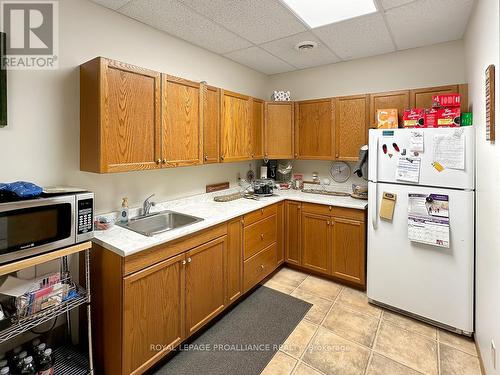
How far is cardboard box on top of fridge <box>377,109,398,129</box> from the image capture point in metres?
2.56

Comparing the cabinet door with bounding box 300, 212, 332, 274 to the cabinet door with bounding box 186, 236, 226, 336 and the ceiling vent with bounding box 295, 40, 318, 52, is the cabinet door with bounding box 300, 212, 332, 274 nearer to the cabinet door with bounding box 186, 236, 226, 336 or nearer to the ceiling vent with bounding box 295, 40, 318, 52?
the cabinet door with bounding box 186, 236, 226, 336

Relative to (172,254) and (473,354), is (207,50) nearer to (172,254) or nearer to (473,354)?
(172,254)

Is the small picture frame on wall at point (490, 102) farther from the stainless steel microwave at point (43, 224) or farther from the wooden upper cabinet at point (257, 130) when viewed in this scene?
the stainless steel microwave at point (43, 224)

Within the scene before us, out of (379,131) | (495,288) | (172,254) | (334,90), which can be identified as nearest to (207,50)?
(334,90)

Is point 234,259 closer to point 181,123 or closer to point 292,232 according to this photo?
point 292,232

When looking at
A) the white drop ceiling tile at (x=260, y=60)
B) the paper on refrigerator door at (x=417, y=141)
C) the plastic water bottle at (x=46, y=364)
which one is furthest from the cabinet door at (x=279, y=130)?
the plastic water bottle at (x=46, y=364)

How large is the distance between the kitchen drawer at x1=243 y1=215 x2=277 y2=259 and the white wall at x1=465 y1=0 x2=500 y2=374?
5.70 feet

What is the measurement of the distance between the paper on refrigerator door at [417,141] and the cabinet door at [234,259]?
1.58m

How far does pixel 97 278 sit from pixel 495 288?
2324 millimetres

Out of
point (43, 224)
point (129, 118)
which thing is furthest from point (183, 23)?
point (43, 224)

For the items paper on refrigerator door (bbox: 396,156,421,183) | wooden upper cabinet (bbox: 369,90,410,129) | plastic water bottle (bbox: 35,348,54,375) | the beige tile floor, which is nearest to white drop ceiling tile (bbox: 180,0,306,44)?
wooden upper cabinet (bbox: 369,90,410,129)

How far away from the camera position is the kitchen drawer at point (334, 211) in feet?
8.82

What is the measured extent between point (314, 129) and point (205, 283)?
2.16 metres

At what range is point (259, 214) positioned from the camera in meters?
2.74
